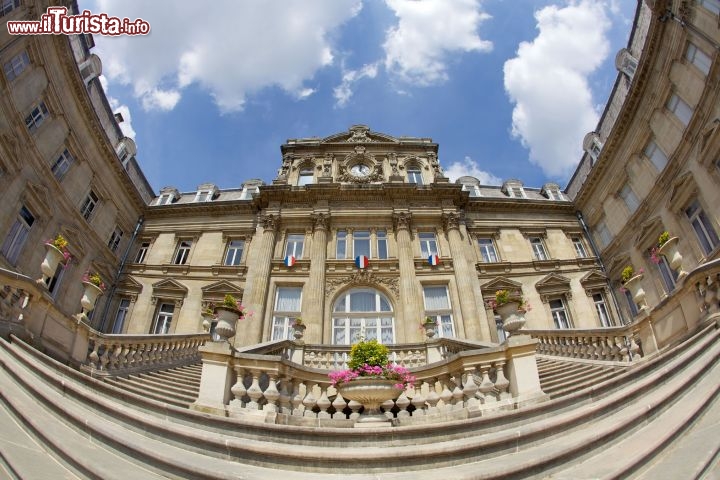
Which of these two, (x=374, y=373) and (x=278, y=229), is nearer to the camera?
(x=374, y=373)

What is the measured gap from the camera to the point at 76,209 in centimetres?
1856

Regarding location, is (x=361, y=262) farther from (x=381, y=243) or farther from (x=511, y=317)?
(x=511, y=317)

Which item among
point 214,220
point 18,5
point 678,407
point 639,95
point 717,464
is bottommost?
point 717,464

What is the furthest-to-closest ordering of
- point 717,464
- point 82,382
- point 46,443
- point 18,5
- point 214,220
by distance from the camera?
point 214,220, point 18,5, point 82,382, point 46,443, point 717,464

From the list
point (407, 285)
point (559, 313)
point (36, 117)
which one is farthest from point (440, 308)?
point (36, 117)

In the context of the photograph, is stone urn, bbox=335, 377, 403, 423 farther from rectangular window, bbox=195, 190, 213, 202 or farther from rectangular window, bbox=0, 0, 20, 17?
rectangular window, bbox=195, 190, 213, 202

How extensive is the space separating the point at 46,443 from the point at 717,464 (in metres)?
6.65

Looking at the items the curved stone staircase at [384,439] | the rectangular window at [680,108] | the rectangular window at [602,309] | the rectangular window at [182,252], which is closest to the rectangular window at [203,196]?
the rectangular window at [182,252]

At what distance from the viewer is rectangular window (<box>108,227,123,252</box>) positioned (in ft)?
70.2

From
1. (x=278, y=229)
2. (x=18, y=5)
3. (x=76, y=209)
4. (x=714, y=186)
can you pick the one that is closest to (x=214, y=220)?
(x=278, y=229)

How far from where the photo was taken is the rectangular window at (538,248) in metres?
22.7

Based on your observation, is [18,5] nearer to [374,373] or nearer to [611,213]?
[374,373]

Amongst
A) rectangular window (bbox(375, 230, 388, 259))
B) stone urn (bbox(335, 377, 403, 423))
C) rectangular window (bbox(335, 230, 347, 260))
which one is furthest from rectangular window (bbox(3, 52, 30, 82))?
stone urn (bbox(335, 377, 403, 423))

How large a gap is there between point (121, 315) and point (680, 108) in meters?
28.8
